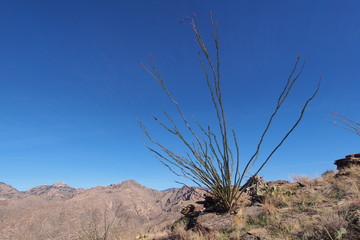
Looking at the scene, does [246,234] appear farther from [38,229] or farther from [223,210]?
[38,229]

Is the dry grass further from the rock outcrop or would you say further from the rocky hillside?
the rocky hillside

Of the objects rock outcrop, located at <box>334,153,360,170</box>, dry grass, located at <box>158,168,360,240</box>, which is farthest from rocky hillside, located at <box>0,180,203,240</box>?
dry grass, located at <box>158,168,360,240</box>

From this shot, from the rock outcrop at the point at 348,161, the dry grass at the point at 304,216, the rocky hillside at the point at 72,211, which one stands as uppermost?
the rocky hillside at the point at 72,211

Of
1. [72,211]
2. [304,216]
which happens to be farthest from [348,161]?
[72,211]

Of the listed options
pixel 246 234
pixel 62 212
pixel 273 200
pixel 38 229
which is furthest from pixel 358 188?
pixel 62 212

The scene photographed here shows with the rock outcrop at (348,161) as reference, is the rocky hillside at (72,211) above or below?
above

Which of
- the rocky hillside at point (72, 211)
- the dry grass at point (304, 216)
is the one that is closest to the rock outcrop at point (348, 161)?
the dry grass at point (304, 216)

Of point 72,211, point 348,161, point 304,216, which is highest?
point 72,211

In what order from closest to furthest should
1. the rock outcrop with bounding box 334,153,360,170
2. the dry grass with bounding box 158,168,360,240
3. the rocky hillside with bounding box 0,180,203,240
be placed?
the dry grass with bounding box 158,168,360,240 → the rock outcrop with bounding box 334,153,360,170 → the rocky hillside with bounding box 0,180,203,240

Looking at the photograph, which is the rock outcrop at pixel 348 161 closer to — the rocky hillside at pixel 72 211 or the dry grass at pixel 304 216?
the dry grass at pixel 304 216

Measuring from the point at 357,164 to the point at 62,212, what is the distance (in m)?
114

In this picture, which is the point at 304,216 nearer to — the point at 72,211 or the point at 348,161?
the point at 348,161

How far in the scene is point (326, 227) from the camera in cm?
461

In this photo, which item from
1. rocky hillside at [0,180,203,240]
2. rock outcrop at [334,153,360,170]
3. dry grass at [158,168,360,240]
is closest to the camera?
dry grass at [158,168,360,240]
